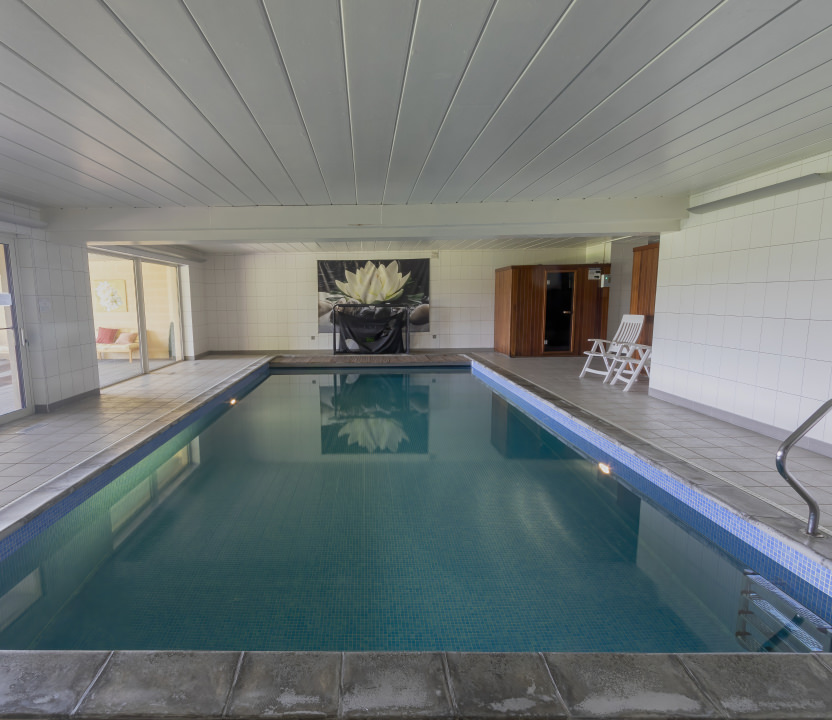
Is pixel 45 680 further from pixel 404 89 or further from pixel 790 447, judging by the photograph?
pixel 790 447

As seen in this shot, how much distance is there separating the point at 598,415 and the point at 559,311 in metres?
4.36

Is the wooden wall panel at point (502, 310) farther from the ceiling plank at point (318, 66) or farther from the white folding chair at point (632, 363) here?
the ceiling plank at point (318, 66)

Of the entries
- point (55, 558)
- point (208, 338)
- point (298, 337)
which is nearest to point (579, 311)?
point (298, 337)

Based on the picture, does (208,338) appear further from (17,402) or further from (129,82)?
(129,82)

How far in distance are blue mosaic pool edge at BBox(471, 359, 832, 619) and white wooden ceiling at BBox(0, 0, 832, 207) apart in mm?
1949

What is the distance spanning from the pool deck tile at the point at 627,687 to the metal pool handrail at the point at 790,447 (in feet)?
3.12

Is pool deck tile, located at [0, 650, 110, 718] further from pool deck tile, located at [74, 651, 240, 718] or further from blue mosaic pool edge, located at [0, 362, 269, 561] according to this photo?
blue mosaic pool edge, located at [0, 362, 269, 561]

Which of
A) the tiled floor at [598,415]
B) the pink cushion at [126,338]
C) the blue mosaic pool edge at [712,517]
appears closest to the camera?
the blue mosaic pool edge at [712,517]

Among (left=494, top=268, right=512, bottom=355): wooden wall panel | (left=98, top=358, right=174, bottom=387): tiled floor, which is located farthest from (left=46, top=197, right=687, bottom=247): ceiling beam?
(left=494, top=268, right=512, bottom=355): wooden wall panel

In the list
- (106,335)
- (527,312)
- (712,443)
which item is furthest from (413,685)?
(106,335)

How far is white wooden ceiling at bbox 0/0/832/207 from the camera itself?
140 centimetres

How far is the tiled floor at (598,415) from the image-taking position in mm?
2488

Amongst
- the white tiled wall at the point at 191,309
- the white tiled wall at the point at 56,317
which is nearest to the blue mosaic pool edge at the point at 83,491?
the white tiled wall at the point at 56,317

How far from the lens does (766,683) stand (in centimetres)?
124
